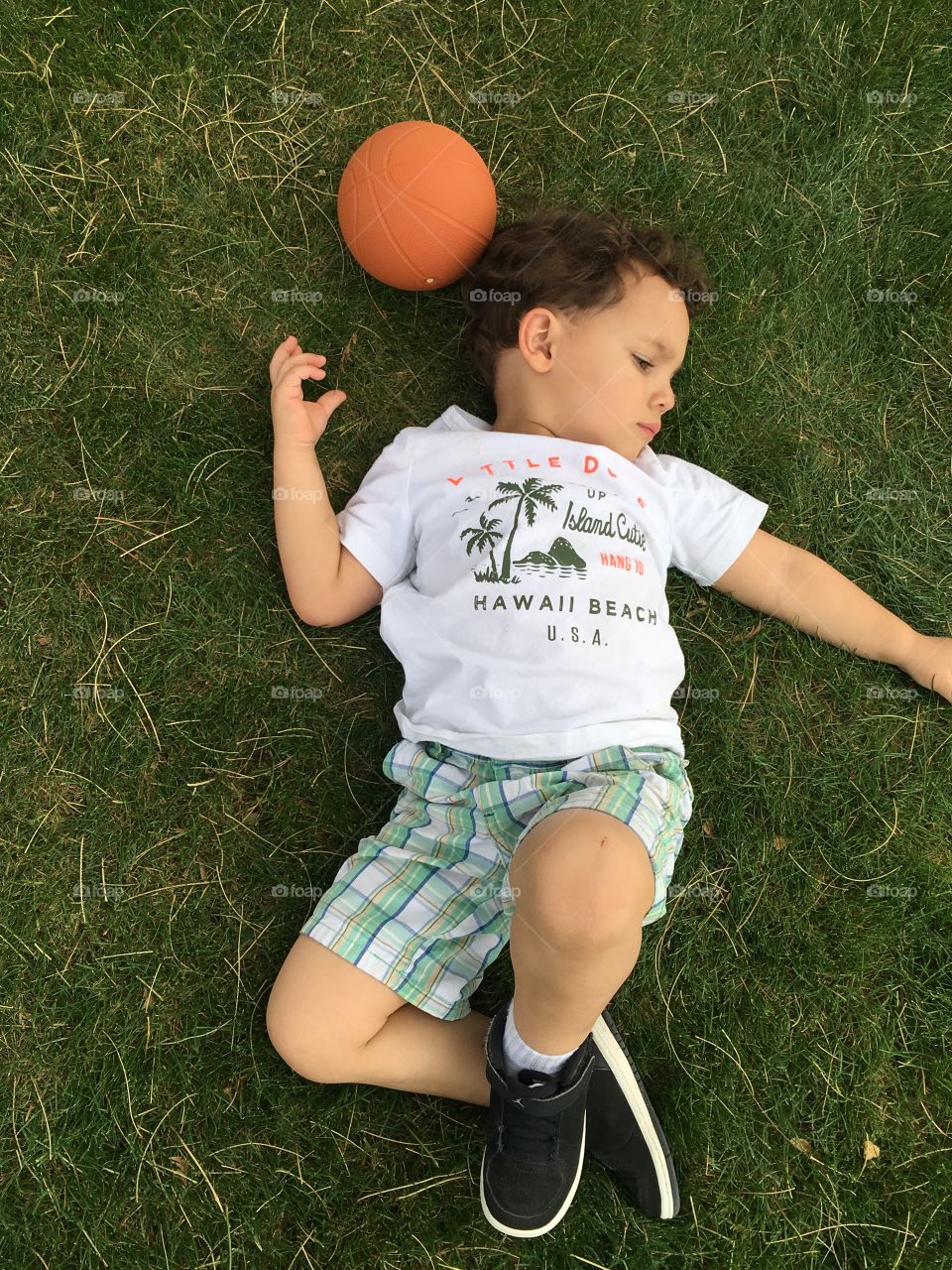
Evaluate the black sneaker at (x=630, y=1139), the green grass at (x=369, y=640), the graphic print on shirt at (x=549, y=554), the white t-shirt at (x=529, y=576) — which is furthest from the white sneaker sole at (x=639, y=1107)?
the graphic print on shirt at (x=549, y=554)

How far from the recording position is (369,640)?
279 cm

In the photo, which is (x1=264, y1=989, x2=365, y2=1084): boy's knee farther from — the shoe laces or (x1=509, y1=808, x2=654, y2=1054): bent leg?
(x1=509, y1=808, x2=654, y2=1054): bent leg

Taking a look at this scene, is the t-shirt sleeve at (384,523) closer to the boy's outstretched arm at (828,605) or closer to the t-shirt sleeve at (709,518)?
the t-shirt sleeve at (709,518)

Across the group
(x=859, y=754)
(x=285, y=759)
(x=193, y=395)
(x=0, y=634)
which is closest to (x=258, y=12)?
(x=193, y=395)

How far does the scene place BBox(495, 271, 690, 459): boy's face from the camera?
8.28 feet

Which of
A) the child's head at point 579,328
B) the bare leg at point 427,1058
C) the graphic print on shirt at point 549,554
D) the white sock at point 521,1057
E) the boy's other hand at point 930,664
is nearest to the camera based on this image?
the white sock at point 521,1057

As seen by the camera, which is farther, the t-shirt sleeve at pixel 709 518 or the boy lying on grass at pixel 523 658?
the t-shirt sleeve at pixel 709 518

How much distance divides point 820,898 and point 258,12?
134 inches

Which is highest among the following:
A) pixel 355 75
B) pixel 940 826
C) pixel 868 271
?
pixel 355 75

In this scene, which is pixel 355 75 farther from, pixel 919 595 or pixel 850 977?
pixel 850 977

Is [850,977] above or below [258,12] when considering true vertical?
below

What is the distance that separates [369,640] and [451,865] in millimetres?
777

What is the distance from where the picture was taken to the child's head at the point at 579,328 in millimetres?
2531

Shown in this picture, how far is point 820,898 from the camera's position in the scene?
9.00 ft
